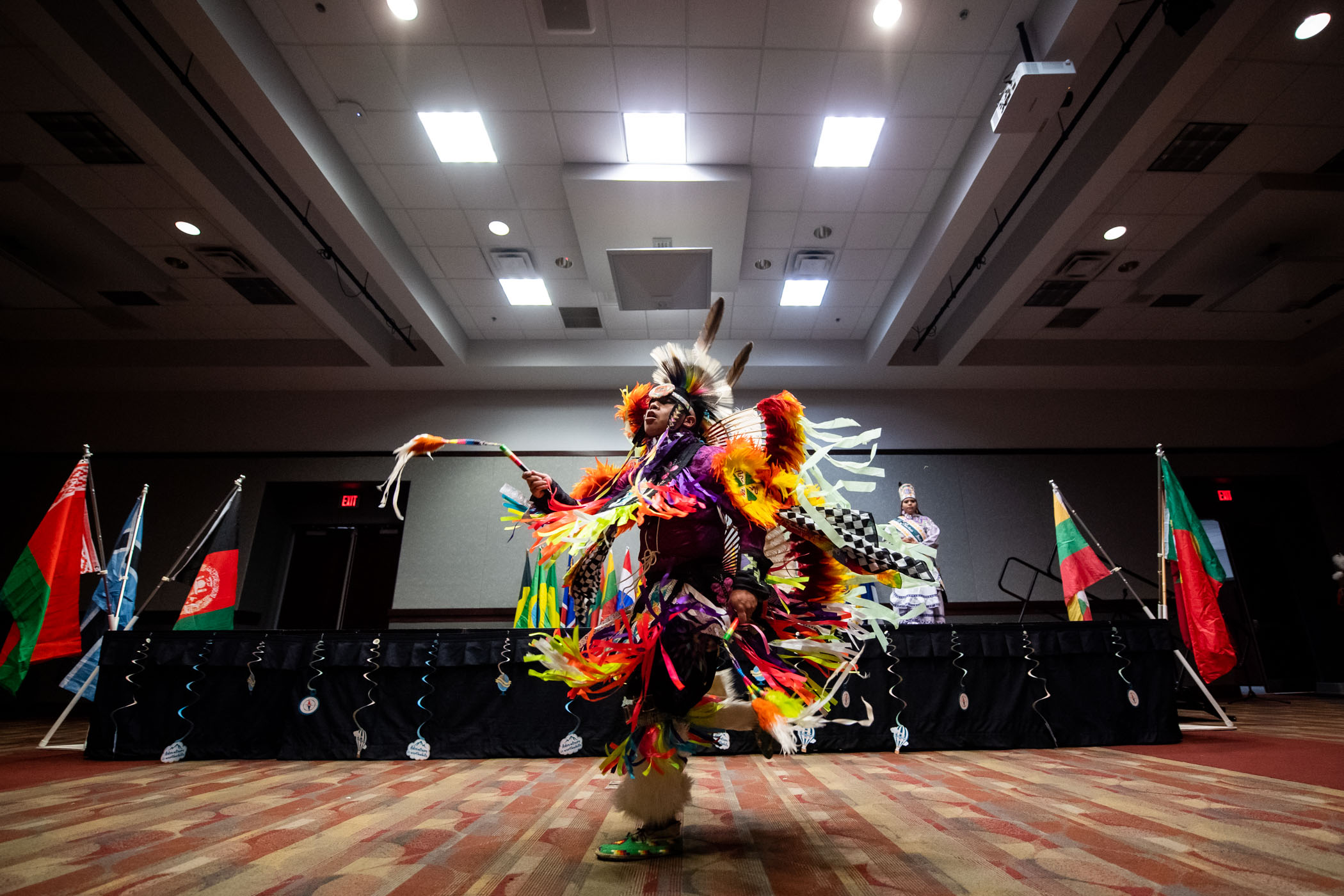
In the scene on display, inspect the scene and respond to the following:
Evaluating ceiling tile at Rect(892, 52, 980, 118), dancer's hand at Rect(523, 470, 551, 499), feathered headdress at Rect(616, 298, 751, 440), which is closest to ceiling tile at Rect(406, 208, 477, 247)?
ceiling tile at Rect(892, 52, 980, 118)

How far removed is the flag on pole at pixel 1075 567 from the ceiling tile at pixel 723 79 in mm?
3839

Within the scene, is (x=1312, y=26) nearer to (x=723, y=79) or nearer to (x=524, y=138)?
(x=723, y=79)

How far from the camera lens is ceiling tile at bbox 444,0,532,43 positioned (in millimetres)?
3660

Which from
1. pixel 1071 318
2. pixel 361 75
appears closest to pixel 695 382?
pixel 361 75

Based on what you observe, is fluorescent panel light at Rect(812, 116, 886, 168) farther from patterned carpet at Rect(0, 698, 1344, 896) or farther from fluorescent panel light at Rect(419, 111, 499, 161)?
patterned carpet at Rect(0, 698, 1344, 896)

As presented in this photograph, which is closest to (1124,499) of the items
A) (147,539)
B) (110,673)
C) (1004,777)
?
(1004,777)

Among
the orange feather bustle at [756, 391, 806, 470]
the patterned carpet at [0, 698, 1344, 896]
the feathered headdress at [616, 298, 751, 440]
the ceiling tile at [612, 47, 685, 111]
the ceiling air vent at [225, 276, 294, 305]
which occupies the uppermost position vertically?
the ceiling tile at [612, 47, 685, 111]

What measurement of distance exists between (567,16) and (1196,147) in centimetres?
462

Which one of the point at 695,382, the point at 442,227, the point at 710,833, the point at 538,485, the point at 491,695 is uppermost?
the point at 442,227

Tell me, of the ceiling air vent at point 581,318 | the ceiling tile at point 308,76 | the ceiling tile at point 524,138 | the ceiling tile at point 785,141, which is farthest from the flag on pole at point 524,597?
the ceiling tile at point 785,141

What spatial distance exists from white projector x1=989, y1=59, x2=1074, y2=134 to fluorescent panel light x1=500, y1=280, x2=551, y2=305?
423 centimetres

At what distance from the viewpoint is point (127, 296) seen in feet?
20.5

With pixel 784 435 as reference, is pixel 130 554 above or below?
below

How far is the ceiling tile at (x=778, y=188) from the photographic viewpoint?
4.88m
